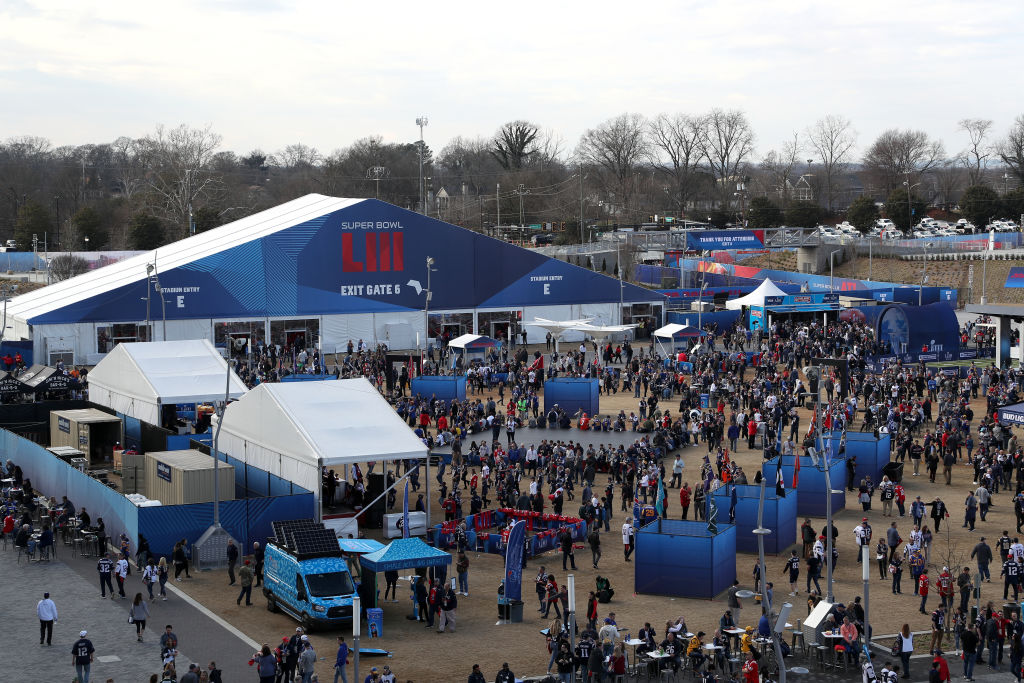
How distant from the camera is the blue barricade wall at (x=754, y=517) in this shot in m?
26.9

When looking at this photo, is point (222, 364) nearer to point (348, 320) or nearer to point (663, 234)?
point (348, 320)

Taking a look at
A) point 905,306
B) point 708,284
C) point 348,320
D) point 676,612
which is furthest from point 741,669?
point 708,284

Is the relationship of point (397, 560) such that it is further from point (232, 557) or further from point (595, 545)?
point (595, 545)

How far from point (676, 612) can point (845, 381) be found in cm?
2212

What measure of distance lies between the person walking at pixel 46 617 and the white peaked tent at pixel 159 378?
13.5 meters

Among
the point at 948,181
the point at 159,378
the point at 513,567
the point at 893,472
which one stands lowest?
the point at 513,567

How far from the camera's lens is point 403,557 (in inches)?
896

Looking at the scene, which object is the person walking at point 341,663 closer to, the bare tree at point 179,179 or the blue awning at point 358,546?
the blue awning at point 358,546

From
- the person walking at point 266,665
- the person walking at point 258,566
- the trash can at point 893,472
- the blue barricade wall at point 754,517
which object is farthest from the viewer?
the trash can at point 893,472

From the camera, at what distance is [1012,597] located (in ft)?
79.0

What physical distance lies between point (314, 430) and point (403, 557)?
6.21 meters

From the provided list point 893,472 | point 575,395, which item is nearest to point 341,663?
point 893,472

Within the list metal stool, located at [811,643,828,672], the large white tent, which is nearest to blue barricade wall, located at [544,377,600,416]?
the large white tent

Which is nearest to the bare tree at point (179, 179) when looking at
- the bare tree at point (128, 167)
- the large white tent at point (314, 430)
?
the bare tree at point (128, 167)
